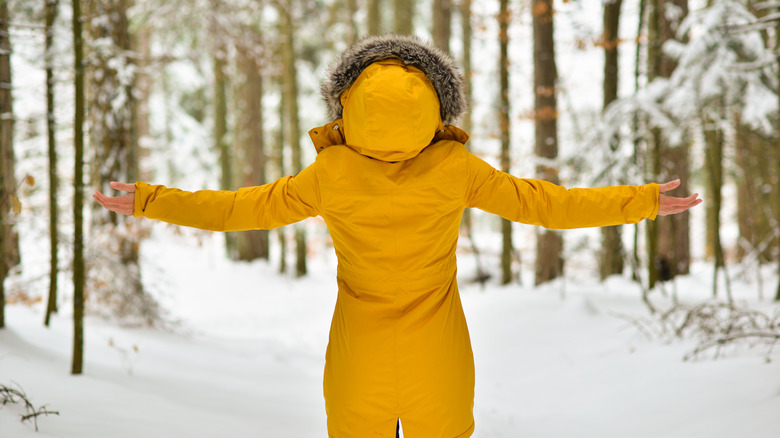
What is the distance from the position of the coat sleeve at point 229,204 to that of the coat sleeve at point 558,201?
70cm

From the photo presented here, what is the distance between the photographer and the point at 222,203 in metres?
2.34

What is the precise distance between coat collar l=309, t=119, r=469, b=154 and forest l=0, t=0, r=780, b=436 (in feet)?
1.04

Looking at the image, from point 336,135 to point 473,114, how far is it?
681 inches

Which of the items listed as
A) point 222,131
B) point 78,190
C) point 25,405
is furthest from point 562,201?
point 222,131

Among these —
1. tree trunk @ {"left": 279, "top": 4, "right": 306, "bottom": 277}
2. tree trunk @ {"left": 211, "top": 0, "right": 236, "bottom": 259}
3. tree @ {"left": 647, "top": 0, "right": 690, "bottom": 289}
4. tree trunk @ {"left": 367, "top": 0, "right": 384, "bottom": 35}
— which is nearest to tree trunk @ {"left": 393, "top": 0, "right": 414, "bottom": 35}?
tree trunk @ {"left": 367, "top": 0, "right": 384, "bottom": 35}

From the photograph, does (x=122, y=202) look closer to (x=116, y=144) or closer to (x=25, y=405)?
(x=25, y=405)

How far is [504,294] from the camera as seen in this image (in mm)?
9234

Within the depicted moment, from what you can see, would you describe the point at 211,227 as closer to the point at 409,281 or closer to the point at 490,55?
the point at 409,281

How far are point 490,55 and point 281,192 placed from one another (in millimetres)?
15604

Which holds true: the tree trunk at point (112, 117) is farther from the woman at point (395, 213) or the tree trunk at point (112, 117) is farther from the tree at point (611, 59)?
the tree at point (611, 59)

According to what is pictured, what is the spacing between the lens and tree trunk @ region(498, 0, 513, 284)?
10188 millimetres

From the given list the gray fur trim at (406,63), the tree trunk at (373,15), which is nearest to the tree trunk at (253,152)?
the tree trunk at (373,15)

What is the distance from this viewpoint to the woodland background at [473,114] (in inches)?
217

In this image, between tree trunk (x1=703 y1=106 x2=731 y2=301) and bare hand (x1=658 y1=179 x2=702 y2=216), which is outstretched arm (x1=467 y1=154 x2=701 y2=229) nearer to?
bare hand (x1=658 y1=179 x2=702 y2=216)
